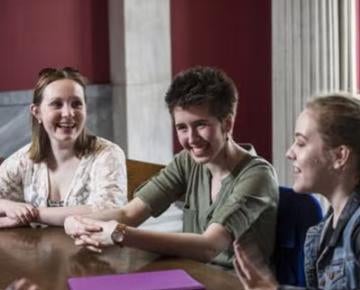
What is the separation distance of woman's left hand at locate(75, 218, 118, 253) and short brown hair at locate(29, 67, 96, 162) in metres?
0.72

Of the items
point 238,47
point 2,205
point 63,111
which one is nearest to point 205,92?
point 63,111

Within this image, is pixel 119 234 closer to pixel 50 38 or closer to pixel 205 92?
pixel 205 92

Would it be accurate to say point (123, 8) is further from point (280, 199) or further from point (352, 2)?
point (280, 199)

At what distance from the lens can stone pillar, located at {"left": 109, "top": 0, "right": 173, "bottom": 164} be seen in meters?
4.58

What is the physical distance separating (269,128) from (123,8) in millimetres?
1188

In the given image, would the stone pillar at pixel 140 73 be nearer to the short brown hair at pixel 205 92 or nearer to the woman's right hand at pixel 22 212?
the woman's right hand at pixel 22 212

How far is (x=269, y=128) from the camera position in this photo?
5.08 m

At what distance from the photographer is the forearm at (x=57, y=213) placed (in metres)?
2.64

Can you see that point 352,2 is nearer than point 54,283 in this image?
No

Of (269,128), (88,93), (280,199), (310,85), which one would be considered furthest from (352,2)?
(280,199)

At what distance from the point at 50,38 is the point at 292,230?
2.58 m

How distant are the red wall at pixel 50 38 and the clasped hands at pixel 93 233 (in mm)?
2269

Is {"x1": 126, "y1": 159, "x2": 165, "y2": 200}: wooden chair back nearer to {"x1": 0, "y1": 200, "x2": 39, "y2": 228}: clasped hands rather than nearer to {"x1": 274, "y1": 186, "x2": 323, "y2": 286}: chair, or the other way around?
{"x1": 0, "y1": 200, "x2": 39, "y2": 228}: clasped hands

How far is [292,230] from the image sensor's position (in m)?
2.27
